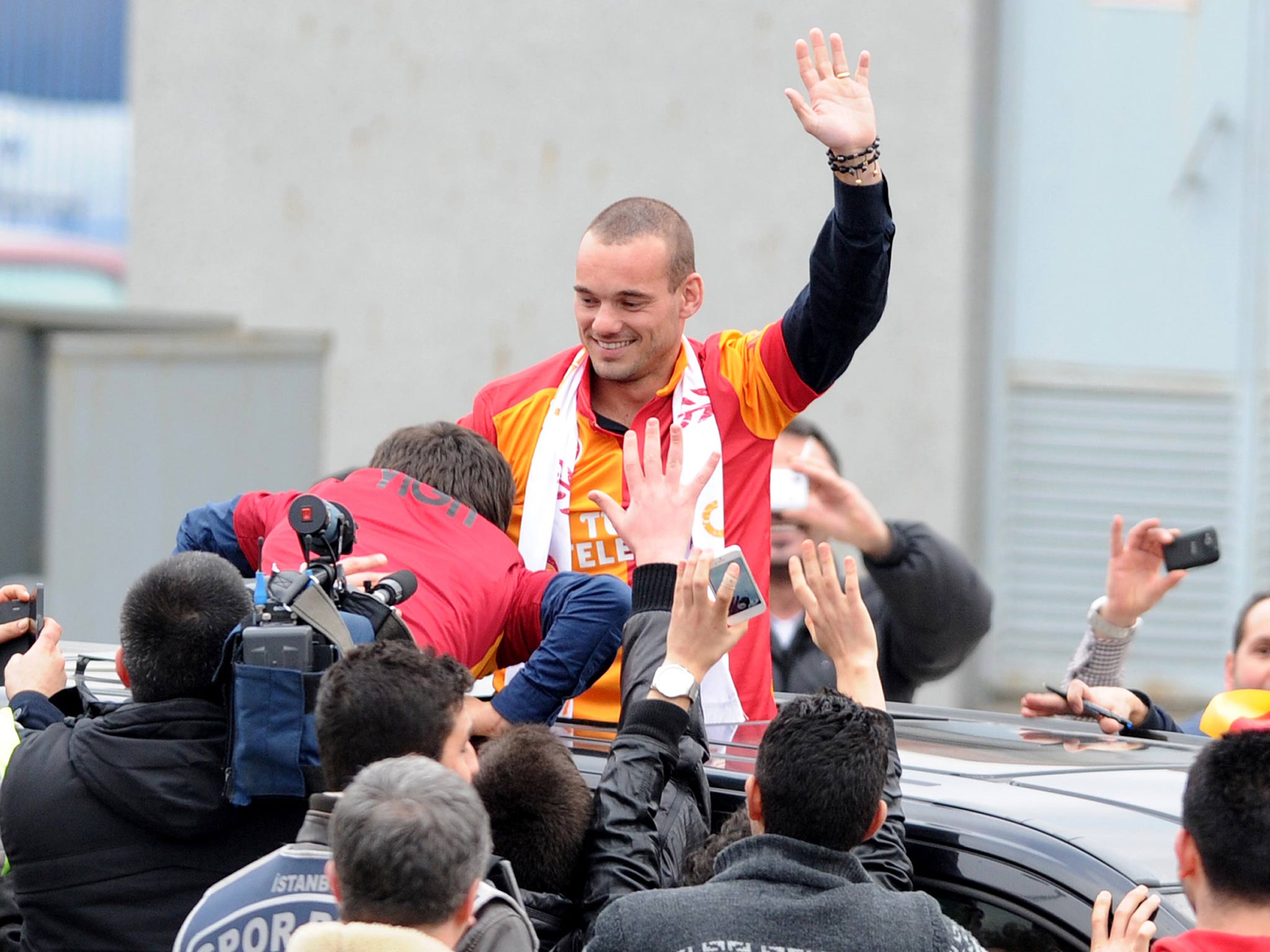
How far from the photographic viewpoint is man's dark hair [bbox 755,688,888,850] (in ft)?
8.61

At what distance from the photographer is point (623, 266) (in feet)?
13.1

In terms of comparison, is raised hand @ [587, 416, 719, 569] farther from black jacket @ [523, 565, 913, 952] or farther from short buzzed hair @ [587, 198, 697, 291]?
short buzzed hair @ [587, 198, 697, 291]

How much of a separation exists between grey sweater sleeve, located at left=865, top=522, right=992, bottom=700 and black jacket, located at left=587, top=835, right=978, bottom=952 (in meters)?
2.62

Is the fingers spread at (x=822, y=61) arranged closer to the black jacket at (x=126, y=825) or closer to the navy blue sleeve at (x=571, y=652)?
the navy blue sleeve at (x=571, y=652)

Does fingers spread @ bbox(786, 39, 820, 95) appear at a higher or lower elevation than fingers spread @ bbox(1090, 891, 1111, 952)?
higher

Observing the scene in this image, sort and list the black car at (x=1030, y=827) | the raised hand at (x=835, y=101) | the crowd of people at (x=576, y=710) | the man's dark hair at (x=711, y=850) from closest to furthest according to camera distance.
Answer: the crowd of people at (x=576, y=710), the black car at (x=1030, y=827), the man's dark hair at (x=711, y=850), the raised hand at (x=835, y=101)

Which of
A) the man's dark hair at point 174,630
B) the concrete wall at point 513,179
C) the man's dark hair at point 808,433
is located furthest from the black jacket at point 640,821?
the concrete wall at point 513,179

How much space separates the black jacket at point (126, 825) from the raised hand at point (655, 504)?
819 millimetres

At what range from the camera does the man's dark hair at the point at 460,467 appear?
152 inches

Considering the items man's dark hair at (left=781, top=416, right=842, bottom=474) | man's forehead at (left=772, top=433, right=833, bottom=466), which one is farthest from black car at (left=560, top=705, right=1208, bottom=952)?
man's dark hair at (left=781, top=416, right=842, bottom=474)

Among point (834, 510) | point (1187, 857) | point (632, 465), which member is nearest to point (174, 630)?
point (632, 465)

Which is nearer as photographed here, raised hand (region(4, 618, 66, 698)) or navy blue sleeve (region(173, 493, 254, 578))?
raised hand (region(4, 618, 66, 698))

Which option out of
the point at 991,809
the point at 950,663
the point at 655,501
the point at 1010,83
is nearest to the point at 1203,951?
the point at 991,809

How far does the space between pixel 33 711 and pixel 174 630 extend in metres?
0.39
